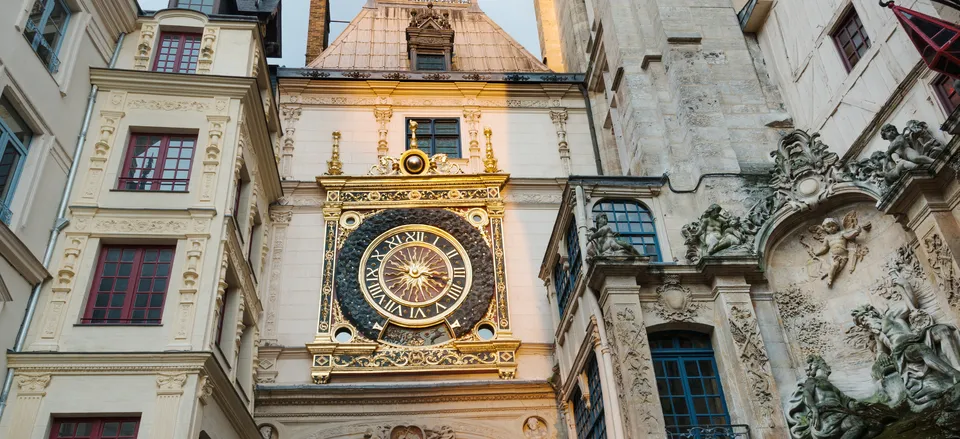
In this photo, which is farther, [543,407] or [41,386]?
[543,407]

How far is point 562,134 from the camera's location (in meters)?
21.5

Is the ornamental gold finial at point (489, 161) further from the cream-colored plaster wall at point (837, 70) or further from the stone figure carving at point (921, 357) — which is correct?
the stone figure carving at point (921, 357)

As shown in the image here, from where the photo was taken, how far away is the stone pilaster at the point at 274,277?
17562 millimetres

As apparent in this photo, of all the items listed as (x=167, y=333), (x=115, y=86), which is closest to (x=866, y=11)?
(x=167, y=333)

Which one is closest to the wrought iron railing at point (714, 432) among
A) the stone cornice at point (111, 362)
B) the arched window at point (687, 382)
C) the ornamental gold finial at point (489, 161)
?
the arched window at point (687, 382)

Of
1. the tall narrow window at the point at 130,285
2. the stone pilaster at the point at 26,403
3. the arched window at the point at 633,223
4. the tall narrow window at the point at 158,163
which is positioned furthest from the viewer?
the arched window at the point at 633,223

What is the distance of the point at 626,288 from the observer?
13.3 metres

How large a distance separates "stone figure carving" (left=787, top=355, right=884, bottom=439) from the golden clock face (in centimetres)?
823

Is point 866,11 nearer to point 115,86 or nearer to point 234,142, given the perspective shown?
point 234,142

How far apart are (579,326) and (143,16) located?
37.9 feet

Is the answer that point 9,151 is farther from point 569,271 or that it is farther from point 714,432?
point 714,432

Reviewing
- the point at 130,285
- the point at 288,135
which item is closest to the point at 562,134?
the point at 288,135

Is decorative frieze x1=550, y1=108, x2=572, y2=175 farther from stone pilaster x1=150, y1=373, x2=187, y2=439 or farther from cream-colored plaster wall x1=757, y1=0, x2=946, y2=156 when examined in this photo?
→ stone pilaster x1=150, y1=373, x2=187, y2=439

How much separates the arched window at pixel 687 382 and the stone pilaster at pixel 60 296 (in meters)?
9.82
